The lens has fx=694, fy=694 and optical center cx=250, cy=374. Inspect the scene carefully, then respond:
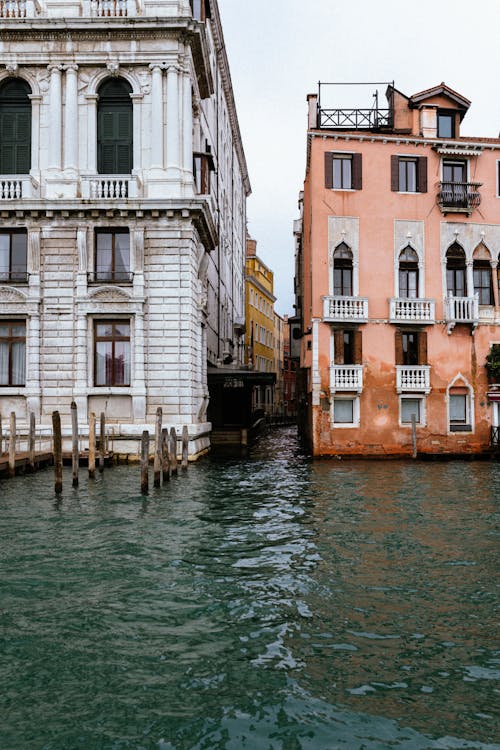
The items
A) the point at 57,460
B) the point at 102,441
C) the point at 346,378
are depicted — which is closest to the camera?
the point at 57,460

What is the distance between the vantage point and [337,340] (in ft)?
77.3

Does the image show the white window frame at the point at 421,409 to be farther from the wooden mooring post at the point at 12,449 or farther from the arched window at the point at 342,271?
the wooden mooring post at the point at 12,449

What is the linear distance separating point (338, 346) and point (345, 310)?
1236 millimetres

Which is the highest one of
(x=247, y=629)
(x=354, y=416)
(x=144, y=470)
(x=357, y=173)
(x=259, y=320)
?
(x=357, y=173)

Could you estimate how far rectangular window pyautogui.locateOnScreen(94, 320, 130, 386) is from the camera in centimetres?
2139

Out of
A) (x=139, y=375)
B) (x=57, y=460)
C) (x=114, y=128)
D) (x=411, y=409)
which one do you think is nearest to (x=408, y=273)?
(x=411, y=409)

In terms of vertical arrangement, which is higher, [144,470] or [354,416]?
[354,416]

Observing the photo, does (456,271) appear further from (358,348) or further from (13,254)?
(13,254)

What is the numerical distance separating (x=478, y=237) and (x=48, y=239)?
14384mm

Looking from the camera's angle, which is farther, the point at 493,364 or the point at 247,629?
the point at 493,364

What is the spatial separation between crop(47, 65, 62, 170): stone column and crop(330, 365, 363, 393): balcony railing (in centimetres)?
1094

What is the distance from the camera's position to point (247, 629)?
6840 millimetres

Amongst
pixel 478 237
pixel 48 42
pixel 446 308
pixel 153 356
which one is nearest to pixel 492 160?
pixel 478 237

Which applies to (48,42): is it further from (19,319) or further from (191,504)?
(191,504)
